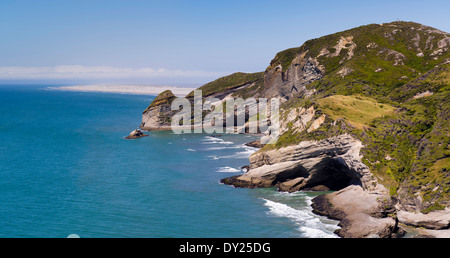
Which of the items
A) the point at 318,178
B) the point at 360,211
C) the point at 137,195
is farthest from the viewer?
the point at 318,178

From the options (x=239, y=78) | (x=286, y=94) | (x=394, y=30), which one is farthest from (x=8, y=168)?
(x=394, y=30)

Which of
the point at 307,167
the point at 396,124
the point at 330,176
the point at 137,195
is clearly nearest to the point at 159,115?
the point at 137,195

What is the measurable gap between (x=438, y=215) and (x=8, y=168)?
247 ft

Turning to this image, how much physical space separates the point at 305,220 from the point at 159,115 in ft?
318

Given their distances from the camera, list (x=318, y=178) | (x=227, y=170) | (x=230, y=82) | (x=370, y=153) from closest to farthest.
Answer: (x=370, y=153) < (x=318, y=178) < (x=227, y=170) < (x=230, y=82)

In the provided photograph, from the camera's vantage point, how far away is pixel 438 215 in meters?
40.4

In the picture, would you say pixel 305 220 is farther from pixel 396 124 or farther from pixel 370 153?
pixel 396 124

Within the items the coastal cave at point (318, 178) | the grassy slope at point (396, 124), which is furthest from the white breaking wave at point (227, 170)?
the coastal cave at point (318, 178)

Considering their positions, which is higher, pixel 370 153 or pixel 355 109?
pixel 355 109

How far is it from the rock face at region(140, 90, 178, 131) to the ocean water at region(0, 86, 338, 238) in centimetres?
2783

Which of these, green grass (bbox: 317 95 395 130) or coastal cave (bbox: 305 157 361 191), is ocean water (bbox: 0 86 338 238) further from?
green grass (bbox: 317 95 395 130)

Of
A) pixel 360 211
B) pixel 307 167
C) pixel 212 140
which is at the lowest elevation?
pixel 360 211

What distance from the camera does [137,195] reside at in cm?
6025

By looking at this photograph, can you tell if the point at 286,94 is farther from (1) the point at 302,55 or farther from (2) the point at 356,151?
(2) the point at 356,151
